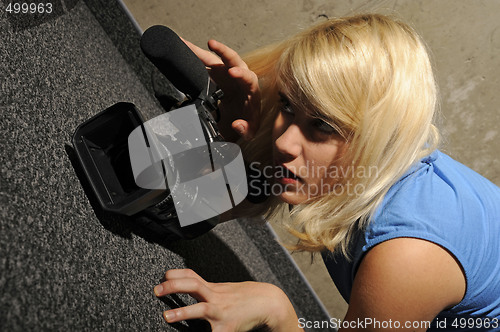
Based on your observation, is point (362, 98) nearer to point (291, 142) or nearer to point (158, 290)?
point (291, 142)

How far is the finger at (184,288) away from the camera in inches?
19.1

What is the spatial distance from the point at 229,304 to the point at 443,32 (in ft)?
2.22

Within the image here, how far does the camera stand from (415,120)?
0.50 meters

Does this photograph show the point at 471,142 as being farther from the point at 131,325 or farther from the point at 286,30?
the point at 131,325

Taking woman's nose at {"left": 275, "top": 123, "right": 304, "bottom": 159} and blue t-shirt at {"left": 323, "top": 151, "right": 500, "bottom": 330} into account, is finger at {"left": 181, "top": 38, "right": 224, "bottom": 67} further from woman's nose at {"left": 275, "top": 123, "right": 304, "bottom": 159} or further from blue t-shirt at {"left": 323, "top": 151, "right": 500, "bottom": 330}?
blue t-shirt at {"left": 323, "top": 151, "right": 500, "bottom": 330}

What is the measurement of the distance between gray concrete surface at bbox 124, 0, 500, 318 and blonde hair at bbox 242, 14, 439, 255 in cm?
36

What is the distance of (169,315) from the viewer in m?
0.48

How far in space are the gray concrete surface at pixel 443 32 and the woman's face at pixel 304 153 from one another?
0.41m

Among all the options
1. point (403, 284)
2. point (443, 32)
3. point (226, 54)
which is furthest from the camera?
point (443, 32)

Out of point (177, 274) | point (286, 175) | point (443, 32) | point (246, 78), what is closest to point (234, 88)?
point (246, 78)

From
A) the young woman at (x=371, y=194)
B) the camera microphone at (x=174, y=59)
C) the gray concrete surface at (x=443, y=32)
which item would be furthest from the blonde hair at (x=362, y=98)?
the gray concrete surface at (x=443, y=32)

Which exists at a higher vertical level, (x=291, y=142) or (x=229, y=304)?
(x=291, y=142)

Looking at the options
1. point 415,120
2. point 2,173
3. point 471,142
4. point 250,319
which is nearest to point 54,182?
point 2,173

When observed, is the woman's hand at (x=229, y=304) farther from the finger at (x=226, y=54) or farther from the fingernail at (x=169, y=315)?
the finger at (x=226, y=54)
